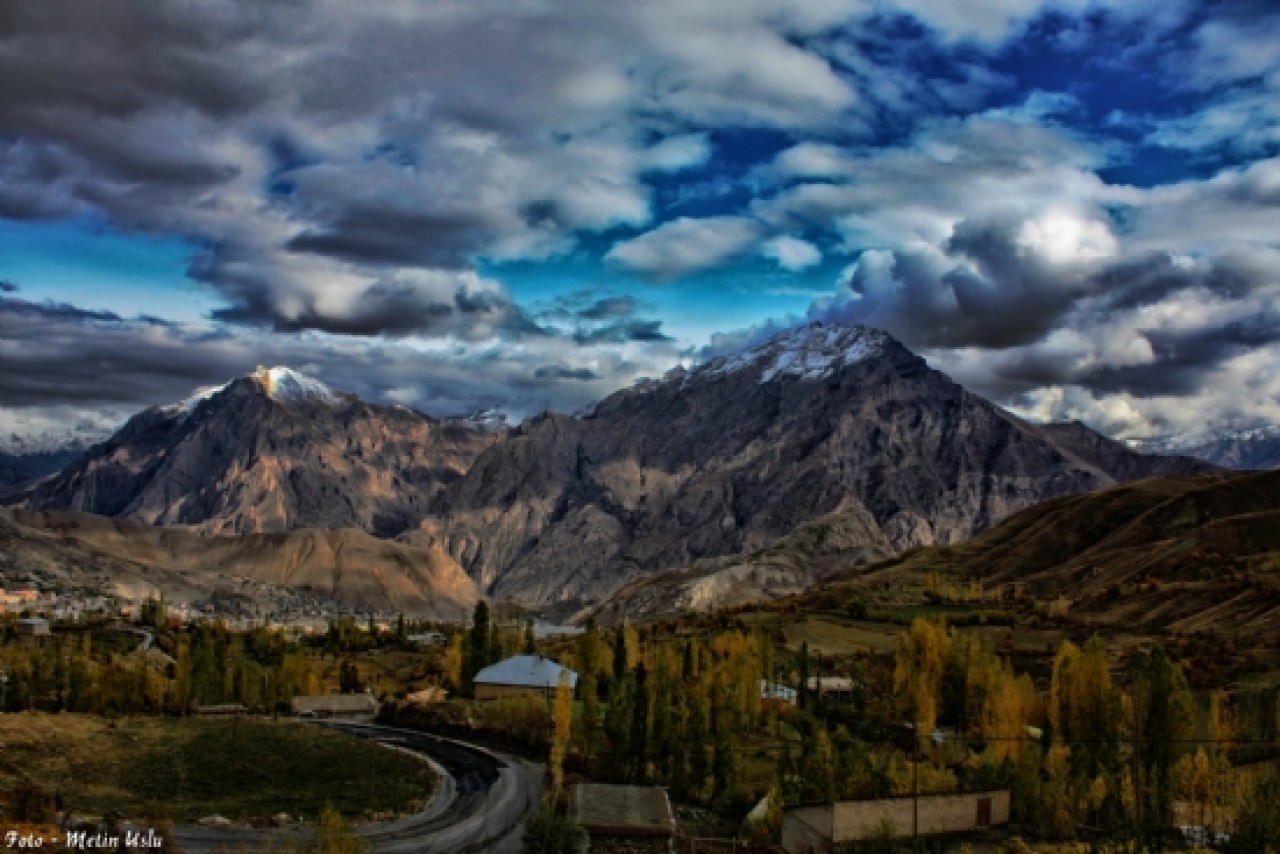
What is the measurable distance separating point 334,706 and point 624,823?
6162 centimetres

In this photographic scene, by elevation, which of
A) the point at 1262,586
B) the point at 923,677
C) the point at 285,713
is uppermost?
the point at 1262,586

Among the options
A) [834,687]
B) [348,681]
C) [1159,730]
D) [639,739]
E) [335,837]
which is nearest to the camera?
[335,837]

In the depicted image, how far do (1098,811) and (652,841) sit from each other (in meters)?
22.4

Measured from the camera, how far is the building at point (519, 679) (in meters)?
102

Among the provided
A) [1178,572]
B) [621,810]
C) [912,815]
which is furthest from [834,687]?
[1178,572]

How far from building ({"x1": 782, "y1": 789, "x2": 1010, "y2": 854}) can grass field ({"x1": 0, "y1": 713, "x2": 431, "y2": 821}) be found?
20273mm

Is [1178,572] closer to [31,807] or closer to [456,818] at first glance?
[456,818]

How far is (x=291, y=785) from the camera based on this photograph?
57.8 metres

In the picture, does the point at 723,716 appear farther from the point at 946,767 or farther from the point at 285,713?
the point at 285,713

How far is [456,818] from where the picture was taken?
5472 centimetres

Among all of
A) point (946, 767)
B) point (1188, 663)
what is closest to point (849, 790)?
point (946, 767)

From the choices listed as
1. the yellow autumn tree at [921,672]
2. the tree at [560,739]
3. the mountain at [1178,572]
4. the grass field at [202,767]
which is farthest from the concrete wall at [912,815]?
the mountain at [1178,572]

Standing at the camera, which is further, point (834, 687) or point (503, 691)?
point (503, 691)

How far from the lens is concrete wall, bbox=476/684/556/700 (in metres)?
100
